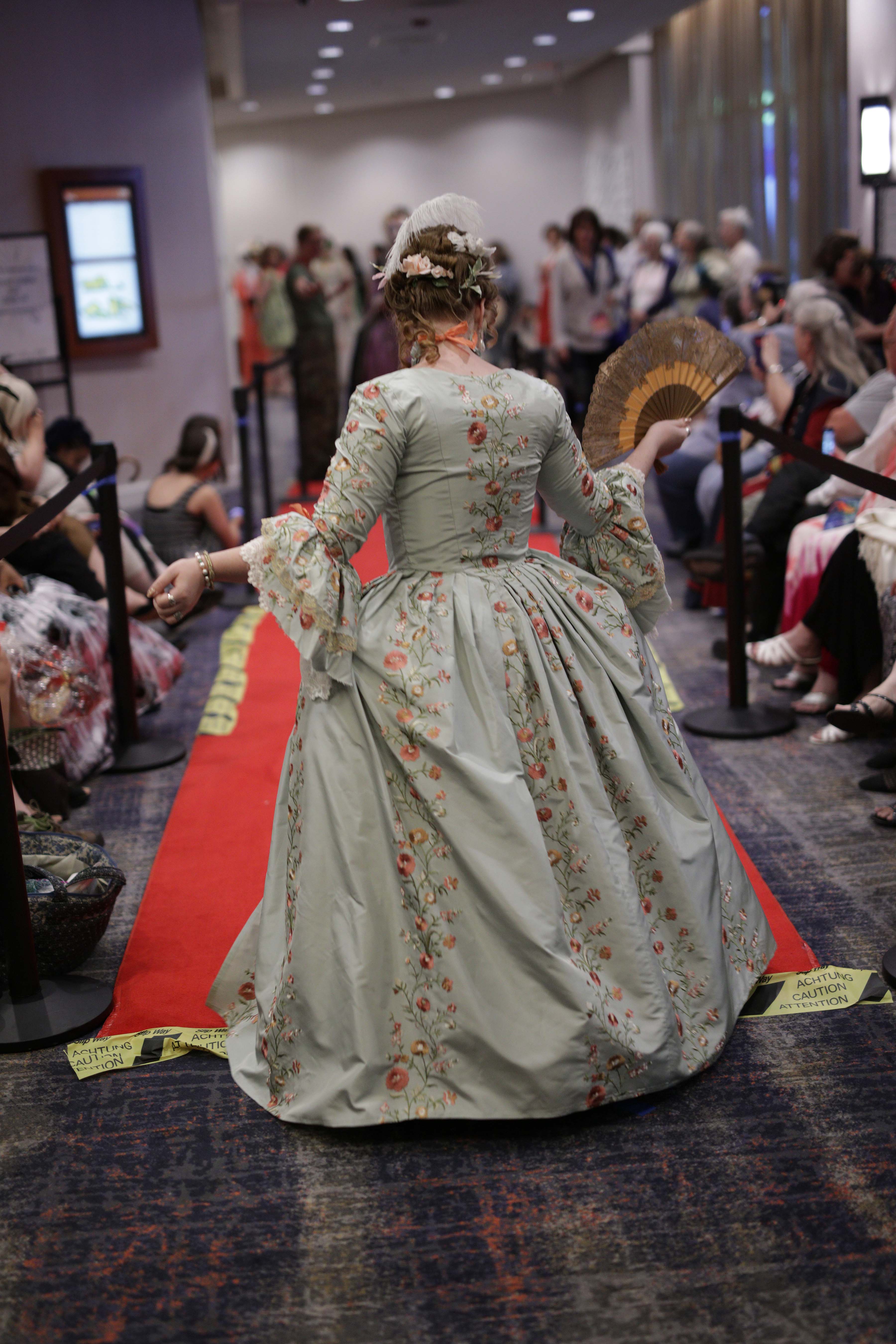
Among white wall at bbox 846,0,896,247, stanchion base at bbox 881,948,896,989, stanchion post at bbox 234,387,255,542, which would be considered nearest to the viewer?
stanchion base at bbox 881,948,896,989

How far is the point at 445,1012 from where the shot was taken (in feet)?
6.19

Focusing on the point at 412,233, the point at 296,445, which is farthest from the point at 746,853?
the point at 296,445

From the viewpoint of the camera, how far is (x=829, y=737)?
3.52 m

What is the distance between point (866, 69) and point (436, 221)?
6.80m

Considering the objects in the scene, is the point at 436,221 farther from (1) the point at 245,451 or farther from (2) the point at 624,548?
(1) the point at 245,451

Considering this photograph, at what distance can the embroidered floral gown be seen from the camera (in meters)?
1.88

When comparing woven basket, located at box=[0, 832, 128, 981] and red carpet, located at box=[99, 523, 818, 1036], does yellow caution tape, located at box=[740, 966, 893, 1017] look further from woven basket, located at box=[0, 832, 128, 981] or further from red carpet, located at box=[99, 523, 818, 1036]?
woven basket, located at box=[0, 832, 128, 981]

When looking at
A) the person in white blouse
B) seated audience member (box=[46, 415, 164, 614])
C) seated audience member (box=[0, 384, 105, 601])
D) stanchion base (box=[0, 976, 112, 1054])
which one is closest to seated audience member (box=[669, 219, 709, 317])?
the person in white blouse

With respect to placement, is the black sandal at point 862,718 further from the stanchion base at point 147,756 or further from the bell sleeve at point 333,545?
the stanchion base at point 147,756

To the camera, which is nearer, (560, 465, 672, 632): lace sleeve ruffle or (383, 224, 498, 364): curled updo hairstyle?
(383, 224, 498, 364): curled updo hairstyle

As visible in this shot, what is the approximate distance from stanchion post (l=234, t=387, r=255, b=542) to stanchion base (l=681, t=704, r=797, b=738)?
2.67m

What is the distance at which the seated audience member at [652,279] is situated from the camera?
8320 mm


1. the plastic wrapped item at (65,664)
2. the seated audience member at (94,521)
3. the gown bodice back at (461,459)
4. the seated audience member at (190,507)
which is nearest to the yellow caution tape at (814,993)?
the gown bodice back at (461,459)

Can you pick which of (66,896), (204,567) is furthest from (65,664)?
(204,567)
